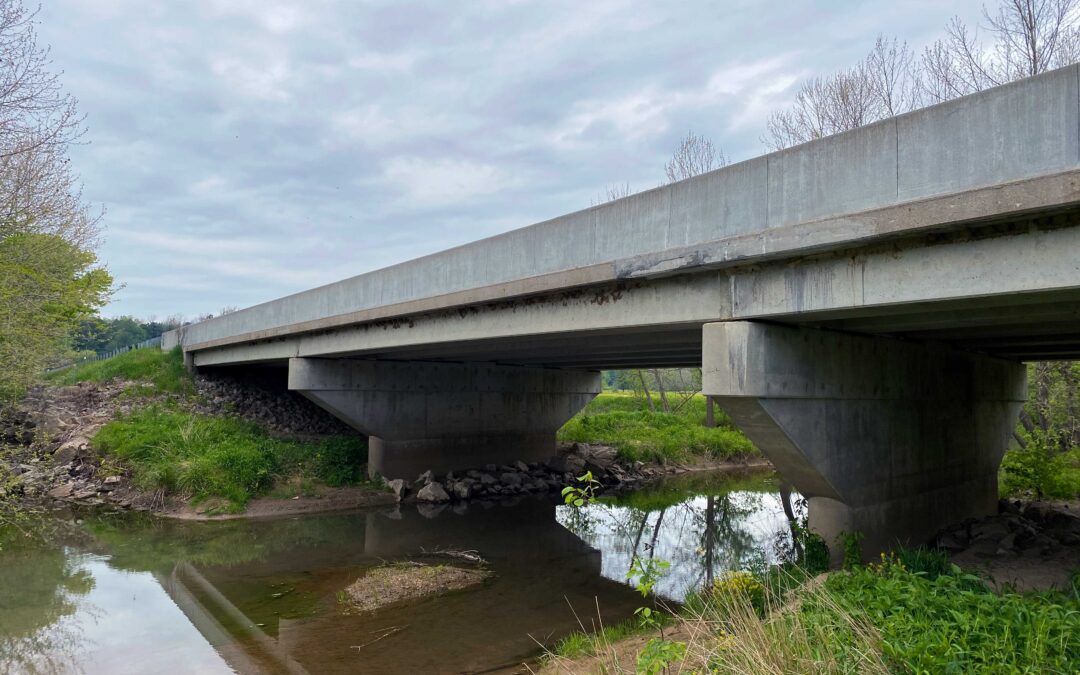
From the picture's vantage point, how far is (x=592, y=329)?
955cm

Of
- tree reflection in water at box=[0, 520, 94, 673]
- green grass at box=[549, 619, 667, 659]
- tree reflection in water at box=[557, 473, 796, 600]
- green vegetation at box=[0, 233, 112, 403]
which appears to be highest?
green vegetation at box=[0, 233, 112, 403]

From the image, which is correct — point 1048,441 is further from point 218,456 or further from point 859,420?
Result: point 218,456

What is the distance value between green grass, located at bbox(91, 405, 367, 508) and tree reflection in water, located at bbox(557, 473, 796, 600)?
22.2ft

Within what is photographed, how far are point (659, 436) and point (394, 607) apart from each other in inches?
722

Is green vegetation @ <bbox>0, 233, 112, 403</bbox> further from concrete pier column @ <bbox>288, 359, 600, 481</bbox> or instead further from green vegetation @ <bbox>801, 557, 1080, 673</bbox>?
green vegetation @ <bbox>801, 557, 1080, 673</bbox>

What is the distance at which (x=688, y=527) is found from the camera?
1480 centimetres

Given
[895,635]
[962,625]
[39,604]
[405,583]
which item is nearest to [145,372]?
[39,604]

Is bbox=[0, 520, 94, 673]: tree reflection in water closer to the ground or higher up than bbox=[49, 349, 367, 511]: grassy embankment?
closer to the ground

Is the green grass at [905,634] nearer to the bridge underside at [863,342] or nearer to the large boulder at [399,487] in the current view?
the bridge underside at [863,342]

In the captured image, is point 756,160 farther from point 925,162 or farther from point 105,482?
point 105,482

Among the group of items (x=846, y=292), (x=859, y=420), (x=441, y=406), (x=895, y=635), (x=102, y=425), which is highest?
(x=846, y=292)

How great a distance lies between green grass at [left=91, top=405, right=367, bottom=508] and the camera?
656 inches

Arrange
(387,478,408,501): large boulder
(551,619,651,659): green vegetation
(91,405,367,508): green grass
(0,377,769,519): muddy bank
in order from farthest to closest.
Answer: (387,478,408,501): large boulder < (91,405,367,508): green grass < (0,377,769,519): muddy bank < (551,619,651,659): green vegetation

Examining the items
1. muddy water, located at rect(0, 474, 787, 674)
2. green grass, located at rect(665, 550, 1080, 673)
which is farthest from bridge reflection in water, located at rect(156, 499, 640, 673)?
green grass, located at rect(665, 550, 1080, 673)
